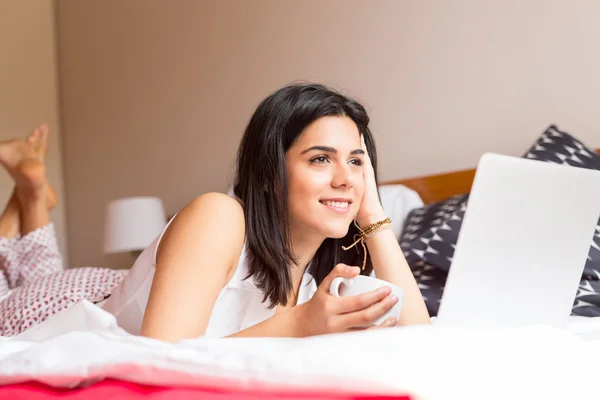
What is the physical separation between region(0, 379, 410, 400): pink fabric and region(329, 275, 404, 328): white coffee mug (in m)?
0.34

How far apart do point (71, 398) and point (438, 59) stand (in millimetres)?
2434

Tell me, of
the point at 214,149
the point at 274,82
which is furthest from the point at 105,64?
the point at 274,82

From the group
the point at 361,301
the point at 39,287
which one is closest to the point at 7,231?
the point at 39,287

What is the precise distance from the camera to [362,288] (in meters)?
1.15

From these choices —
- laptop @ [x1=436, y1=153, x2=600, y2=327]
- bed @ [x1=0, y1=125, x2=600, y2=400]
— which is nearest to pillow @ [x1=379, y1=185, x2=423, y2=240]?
laptop @ [x1=436, y1=153, x2=600, y2=327]

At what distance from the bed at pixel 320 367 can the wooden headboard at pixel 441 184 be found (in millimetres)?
1885

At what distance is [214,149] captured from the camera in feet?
12.6

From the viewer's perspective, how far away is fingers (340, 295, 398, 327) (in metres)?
1.11

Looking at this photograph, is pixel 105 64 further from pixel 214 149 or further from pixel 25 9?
pixel 214 149

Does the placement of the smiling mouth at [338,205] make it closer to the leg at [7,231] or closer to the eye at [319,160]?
the eye at [319,160]

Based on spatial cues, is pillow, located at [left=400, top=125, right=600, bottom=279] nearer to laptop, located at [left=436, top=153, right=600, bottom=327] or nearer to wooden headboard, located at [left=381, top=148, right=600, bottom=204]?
wooden headboard, located at [left=381, top=148, right=600, bottom=204]

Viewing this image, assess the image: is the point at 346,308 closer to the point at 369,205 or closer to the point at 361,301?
the point at 361,301

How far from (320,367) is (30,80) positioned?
4.23 m

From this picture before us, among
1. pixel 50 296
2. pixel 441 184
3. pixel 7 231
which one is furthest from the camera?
pixel 7 231
